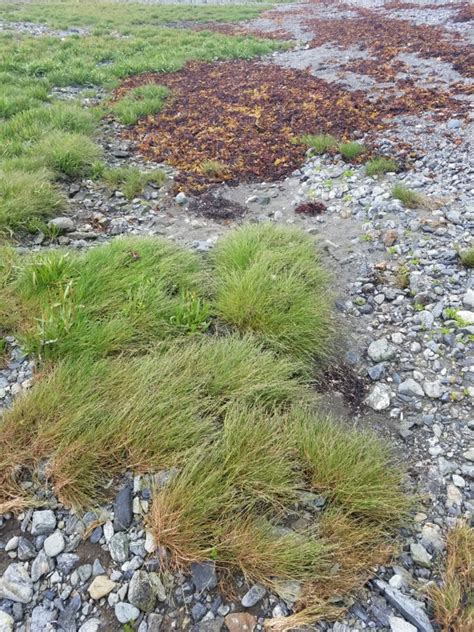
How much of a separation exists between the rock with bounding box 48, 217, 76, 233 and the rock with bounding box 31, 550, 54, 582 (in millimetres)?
4647

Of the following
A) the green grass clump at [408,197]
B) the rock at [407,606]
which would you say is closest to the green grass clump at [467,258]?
the green grass clump at [408,197]

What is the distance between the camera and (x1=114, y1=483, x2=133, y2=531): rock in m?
2.78

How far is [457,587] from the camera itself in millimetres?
2584

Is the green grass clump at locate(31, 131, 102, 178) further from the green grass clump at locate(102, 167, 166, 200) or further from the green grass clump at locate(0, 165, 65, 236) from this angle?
the green grass clump at locate(0, 165, 65, 236)

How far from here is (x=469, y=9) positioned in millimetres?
23906

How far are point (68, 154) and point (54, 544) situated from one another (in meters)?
7.28

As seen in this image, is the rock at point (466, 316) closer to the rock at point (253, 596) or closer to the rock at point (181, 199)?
the rock at point (253, 596)

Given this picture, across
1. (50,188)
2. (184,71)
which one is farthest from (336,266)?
→ (184,71)

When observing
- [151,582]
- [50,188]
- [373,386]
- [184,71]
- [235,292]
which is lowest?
[373,386]

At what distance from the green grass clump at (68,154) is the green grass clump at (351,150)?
4.96 metres

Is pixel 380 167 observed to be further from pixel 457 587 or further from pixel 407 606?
pixel 407 606

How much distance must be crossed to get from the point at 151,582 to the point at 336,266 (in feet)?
14.9

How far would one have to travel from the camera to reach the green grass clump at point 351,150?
8.89 metres

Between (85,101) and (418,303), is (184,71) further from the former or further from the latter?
(418,303)
